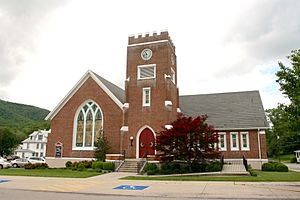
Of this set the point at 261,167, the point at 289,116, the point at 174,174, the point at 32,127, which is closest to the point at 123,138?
the point at 174,174

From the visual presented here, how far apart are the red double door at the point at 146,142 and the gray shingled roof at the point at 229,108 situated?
287 inches

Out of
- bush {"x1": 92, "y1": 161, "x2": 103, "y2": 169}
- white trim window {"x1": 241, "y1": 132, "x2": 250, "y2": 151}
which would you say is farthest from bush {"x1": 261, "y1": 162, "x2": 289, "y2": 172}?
bush {"x1": 92, "y1": 161, "x2": 103, "y2": 169}

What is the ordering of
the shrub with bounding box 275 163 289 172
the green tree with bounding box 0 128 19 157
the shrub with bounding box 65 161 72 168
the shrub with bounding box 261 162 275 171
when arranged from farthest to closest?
1. the green tree with bounding box 0 128 19 157
2. the shrub with bounding box 65 161 72 168
3. the shrub with bounding box 261 162 275 171
4. the shrub with bounding box 275 163 289 172

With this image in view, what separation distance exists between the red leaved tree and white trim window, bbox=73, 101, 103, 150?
981 cm

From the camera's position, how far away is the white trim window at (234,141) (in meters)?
28.6

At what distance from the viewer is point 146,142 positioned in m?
26.7

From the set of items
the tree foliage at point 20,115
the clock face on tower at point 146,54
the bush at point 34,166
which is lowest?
the bush at point 34,166

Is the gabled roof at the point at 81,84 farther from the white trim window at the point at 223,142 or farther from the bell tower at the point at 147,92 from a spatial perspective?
the white trim window at the point at 223,142

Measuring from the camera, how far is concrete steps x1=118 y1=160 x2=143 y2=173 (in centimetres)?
2423

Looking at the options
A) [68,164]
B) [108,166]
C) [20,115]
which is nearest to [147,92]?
[108,166]

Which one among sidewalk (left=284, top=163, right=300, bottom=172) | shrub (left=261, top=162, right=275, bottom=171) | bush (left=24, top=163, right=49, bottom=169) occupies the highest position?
shrub (left=261, top=162, right=275, bottom=171)

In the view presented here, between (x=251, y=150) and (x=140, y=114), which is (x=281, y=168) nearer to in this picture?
(x=251, y=150)

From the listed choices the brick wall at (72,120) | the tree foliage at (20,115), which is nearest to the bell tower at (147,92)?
the brick wall at (72,120)

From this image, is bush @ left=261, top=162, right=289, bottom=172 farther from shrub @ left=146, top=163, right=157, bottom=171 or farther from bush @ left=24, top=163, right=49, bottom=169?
bush @ left=24, top=163, right=49, bottom=169
